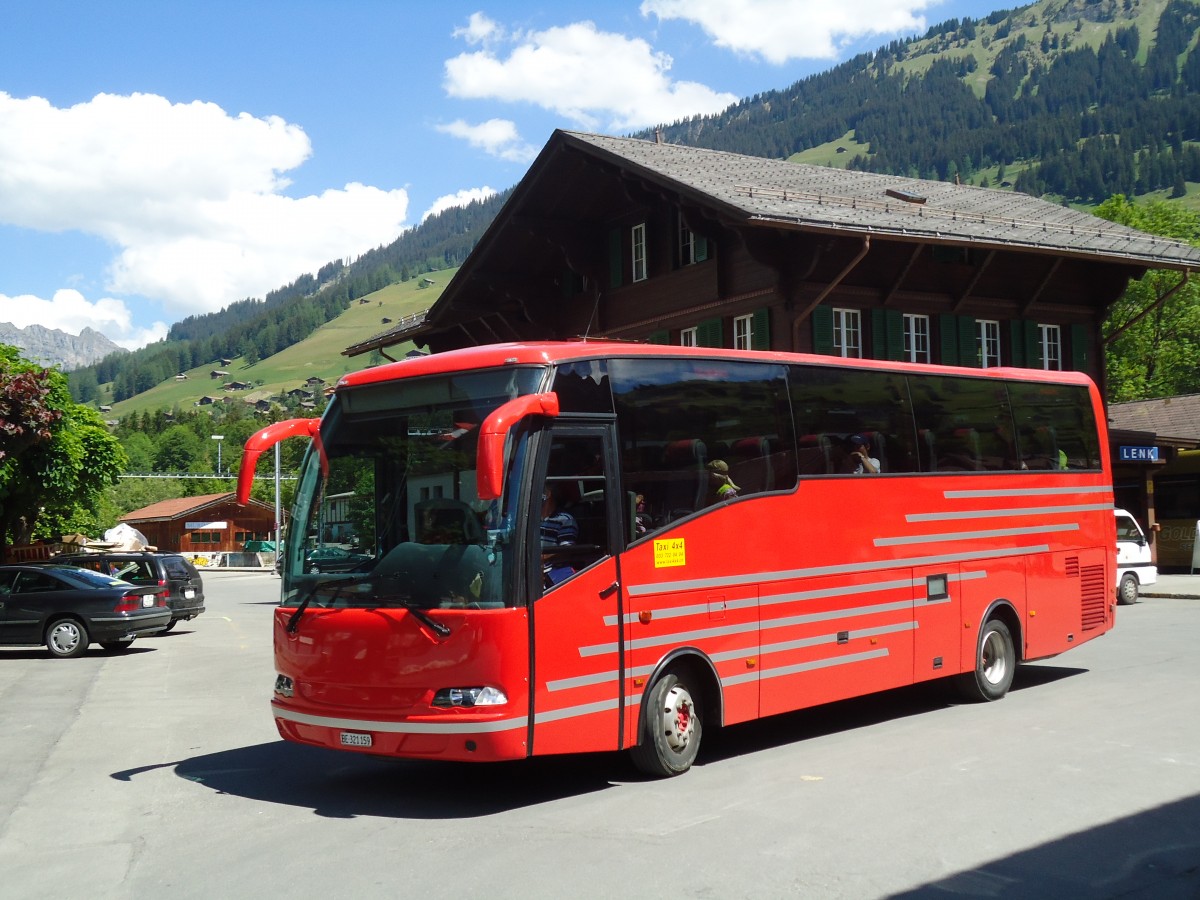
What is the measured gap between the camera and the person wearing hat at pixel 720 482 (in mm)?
9984

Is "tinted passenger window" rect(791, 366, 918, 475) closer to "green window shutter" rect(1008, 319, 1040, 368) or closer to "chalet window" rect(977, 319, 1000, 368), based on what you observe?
"chalet window" rect(977, 319, 1000, 368)

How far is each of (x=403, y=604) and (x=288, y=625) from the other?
3.81ft

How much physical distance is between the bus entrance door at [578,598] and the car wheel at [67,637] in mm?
15820

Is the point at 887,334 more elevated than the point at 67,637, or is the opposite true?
the point at 887,334

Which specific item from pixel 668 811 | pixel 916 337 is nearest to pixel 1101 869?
pixel 668 811

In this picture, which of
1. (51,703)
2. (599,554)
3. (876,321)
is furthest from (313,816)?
(876,321)

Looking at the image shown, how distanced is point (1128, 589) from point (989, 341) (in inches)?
259

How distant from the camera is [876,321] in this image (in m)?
27.2

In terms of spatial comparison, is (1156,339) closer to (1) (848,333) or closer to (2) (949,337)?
(2) (949,337)

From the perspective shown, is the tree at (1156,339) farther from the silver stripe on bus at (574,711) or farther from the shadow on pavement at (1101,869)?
the shadow on pavement at (1101,869)

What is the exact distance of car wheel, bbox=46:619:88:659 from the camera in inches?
855

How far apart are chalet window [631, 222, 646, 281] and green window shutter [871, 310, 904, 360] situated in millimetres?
5933

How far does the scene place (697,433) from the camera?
32.5 feet

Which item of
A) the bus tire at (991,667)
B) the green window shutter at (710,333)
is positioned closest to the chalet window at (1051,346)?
the green window shutter at (710,333)
